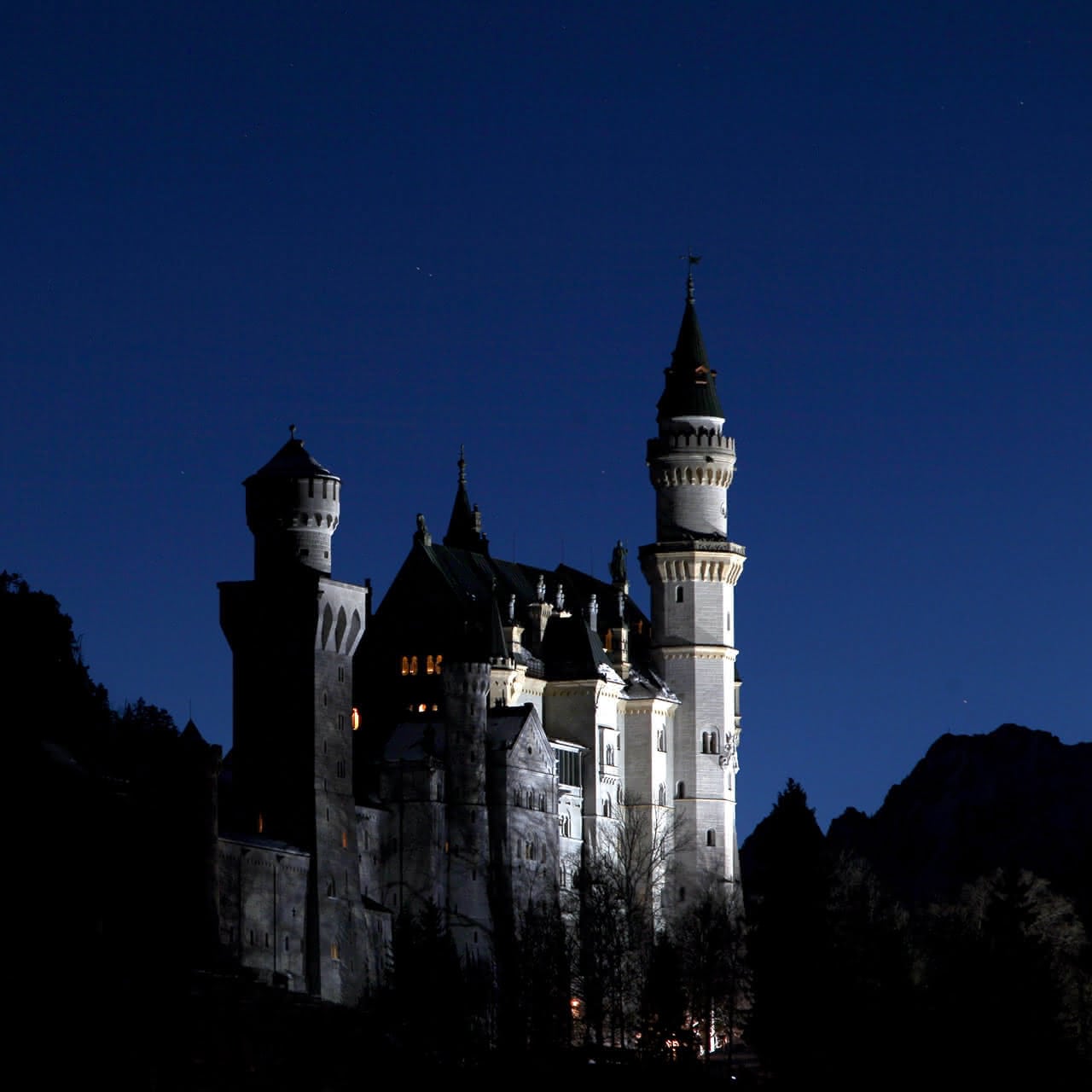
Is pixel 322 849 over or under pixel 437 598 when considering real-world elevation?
under

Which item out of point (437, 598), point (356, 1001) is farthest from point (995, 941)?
point (437, 598)

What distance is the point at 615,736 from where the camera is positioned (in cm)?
14288

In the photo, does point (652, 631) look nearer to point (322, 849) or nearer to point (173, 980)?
point (322, 849)

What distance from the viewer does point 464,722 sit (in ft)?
414

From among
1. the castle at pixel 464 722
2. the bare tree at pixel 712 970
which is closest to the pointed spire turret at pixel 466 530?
the castle at pixel 464 722

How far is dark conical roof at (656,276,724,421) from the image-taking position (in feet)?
486

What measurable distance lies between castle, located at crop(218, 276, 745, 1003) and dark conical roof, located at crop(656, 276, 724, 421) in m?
0.14

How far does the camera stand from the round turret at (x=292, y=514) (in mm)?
117438

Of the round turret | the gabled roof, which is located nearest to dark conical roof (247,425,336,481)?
the round turret

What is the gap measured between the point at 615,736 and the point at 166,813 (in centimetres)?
4308

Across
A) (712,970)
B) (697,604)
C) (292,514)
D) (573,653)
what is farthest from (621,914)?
(292,514)

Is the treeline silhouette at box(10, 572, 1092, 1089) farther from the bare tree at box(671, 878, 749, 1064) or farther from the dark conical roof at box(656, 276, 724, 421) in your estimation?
the dark conical roof at box(656, 276, 724, 421)

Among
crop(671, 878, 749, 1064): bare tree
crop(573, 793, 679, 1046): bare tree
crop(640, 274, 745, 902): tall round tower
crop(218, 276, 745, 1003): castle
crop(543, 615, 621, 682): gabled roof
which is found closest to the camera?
crop(671, 878, 749, 1064): bare tree

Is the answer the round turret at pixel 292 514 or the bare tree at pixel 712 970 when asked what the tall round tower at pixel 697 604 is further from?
the round turret at pixel 292 514
